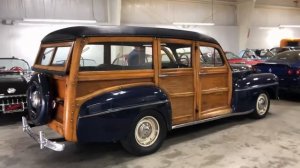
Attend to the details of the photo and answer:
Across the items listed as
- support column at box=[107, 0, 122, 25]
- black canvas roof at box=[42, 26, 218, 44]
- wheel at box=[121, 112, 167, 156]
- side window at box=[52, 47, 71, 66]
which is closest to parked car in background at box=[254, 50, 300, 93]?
black canvas roof at box=[42, 26, 218, 44]

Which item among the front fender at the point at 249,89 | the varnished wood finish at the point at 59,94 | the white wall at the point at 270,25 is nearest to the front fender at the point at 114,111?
the varnished wood finish at the point at 59,94

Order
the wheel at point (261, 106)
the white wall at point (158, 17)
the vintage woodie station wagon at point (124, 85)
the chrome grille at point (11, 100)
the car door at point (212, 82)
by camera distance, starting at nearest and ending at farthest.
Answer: the vintage woodie station wagon at point (124, 85), the car door at point (212, 82), the chrome grille at point (11, 100), the wheel at point (261, 106), the white wall at point (158, 17)

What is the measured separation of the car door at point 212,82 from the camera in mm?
4441

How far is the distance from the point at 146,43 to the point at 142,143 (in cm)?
135

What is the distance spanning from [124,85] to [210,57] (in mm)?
1864

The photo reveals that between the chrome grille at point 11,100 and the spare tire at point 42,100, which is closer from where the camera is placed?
the spare tire at point 42,100

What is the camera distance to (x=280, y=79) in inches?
281

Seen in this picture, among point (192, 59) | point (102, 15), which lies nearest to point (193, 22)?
point (102, 15)

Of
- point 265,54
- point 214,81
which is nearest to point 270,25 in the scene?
point 265,54

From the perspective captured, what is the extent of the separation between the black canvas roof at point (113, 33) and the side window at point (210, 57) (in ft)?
0.83

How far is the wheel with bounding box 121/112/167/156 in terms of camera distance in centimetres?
362

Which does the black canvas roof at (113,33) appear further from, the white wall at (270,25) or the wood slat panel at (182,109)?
the white wall at (270,25)

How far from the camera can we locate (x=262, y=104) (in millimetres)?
5625

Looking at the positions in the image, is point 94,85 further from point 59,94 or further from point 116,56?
point 116,56
